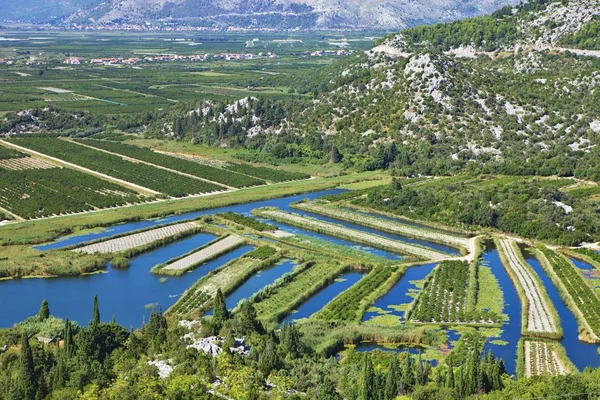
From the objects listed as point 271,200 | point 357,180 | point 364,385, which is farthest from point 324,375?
point 357,180

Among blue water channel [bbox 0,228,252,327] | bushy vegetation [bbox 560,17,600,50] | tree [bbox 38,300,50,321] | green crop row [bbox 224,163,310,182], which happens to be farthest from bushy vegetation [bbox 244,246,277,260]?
bushy vegetation [bbox 560,17,600,50]

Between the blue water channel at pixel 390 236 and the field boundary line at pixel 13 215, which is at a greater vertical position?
the field boundary line at pixel 13 215

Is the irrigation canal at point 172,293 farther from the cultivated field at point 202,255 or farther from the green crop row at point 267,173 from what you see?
the green crop row at point 267,173

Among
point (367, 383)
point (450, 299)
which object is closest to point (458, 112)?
point (450, 299)

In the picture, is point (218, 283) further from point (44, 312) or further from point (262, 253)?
point (44, 312)

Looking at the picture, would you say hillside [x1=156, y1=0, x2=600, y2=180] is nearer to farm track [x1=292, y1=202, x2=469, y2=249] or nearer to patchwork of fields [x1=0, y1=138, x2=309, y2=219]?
patchwork of fields [x1=0, y1=138, x2=309, y2=219]

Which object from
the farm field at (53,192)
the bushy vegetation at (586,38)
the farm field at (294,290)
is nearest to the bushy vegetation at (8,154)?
the farm field at (53,192)

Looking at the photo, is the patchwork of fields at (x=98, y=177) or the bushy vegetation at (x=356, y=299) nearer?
the bushy vegetation at (x=356, y=299)
